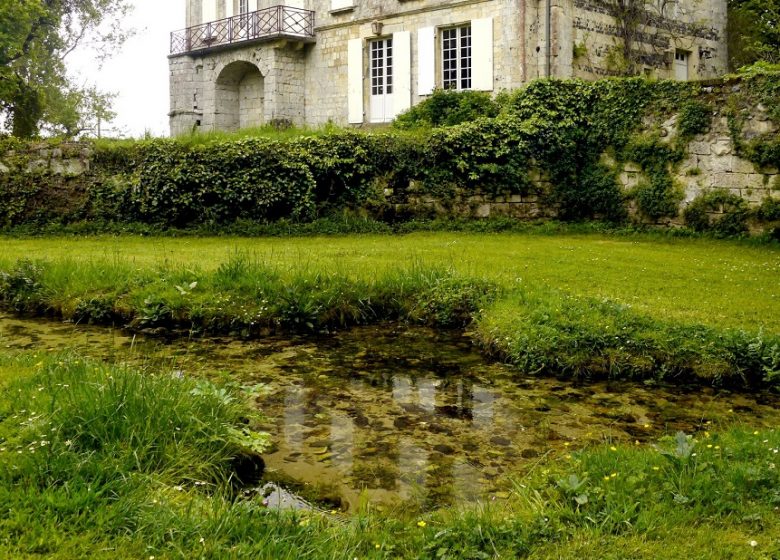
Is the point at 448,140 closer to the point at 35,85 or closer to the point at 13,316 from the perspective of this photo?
the point at 13,316

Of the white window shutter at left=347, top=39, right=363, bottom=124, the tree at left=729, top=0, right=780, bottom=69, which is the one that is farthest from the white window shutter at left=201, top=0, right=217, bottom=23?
the tree at left=729, top=0, right=780, bottom=69

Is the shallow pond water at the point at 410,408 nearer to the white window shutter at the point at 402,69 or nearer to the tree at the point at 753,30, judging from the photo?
the white window shutter at the point at 402,69

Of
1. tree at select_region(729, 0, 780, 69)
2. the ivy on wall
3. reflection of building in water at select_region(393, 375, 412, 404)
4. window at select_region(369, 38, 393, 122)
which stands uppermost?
tree at select_region(729, 0, 780, 69)

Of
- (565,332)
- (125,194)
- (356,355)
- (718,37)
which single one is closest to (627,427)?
(565,332)

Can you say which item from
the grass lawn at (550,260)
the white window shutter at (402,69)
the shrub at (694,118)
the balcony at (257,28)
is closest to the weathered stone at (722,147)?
the shrub at (694,118)

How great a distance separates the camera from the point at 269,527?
121 inches

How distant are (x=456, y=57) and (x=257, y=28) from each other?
256 inches

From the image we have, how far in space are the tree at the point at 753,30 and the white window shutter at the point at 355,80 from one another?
1053cm

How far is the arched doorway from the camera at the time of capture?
968 inches

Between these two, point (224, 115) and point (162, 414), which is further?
point (224, 115)

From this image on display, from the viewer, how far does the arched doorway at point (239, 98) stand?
24578 mm

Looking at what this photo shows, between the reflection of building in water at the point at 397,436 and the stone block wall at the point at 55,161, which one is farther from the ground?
the stone block wall at the point at 55,161

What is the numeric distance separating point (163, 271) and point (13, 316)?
1554 millimetres

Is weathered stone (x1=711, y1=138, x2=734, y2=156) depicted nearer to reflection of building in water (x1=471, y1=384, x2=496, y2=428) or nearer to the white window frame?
the white window frame
